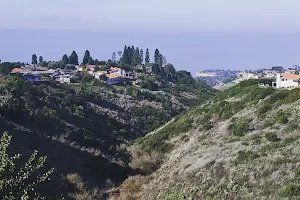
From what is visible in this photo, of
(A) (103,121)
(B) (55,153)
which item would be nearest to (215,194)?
(B) (55,153)

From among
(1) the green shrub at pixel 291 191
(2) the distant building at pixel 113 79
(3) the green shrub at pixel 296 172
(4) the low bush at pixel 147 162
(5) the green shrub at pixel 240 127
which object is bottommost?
(4) the low bush at pixel 147 162

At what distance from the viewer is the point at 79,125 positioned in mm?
45438

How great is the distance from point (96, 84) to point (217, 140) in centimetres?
5173

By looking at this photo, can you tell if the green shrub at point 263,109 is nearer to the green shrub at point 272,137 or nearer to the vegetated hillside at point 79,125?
the green shrub at point 272,137

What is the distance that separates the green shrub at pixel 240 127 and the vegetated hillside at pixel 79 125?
8612 mm

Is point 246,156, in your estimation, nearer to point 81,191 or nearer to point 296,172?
point 296,172

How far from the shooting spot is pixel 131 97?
72.1 m

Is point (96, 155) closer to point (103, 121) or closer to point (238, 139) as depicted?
point (238, 139)

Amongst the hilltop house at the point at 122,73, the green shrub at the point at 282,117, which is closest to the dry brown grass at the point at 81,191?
the green shrub at the point at 282,117

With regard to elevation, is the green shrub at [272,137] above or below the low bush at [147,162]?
above

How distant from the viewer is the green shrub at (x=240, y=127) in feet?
100

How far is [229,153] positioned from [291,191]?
8297mm

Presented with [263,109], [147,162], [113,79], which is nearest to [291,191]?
[147,162]

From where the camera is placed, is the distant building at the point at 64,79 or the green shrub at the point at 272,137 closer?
the green shrub at the point at 272,137
